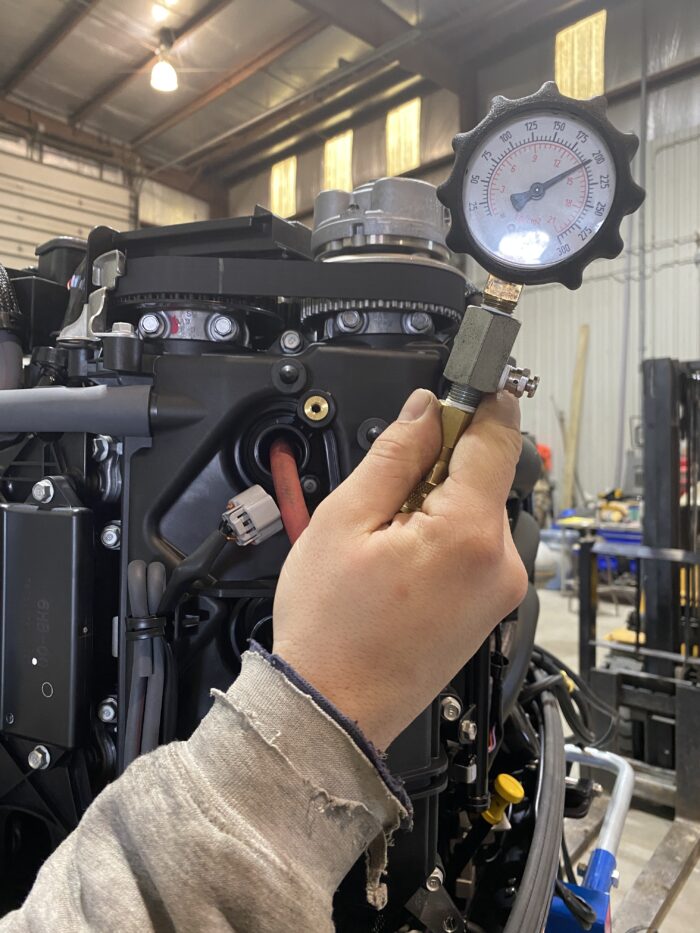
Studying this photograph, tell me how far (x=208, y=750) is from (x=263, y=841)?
0.06 m

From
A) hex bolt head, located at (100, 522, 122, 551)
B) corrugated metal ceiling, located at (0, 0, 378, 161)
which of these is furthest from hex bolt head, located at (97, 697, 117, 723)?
corrugated metal ceiling, located at (0, 0, 378, 161)

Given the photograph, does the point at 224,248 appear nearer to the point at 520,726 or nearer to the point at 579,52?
the point at 520,726

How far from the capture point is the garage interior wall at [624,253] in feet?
15.5

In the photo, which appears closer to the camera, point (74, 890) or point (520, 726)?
point (74, 890)

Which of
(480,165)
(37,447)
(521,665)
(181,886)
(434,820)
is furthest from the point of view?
(521,665)

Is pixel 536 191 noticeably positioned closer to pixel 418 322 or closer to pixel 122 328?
pixel 418 322

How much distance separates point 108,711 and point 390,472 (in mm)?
514

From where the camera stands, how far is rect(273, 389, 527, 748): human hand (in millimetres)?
408

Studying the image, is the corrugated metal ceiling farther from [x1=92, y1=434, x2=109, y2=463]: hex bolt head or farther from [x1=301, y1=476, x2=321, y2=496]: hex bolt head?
[x1=301, y1=476, x2=321, y2=496]: hex bolt head

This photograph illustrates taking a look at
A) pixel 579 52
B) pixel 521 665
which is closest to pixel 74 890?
pixel 521 665

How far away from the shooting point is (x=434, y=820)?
722 mm

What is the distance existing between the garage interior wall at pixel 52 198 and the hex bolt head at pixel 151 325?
532cm

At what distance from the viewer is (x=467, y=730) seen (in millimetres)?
755

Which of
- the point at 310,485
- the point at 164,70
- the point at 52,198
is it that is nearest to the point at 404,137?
the point at 164,70
